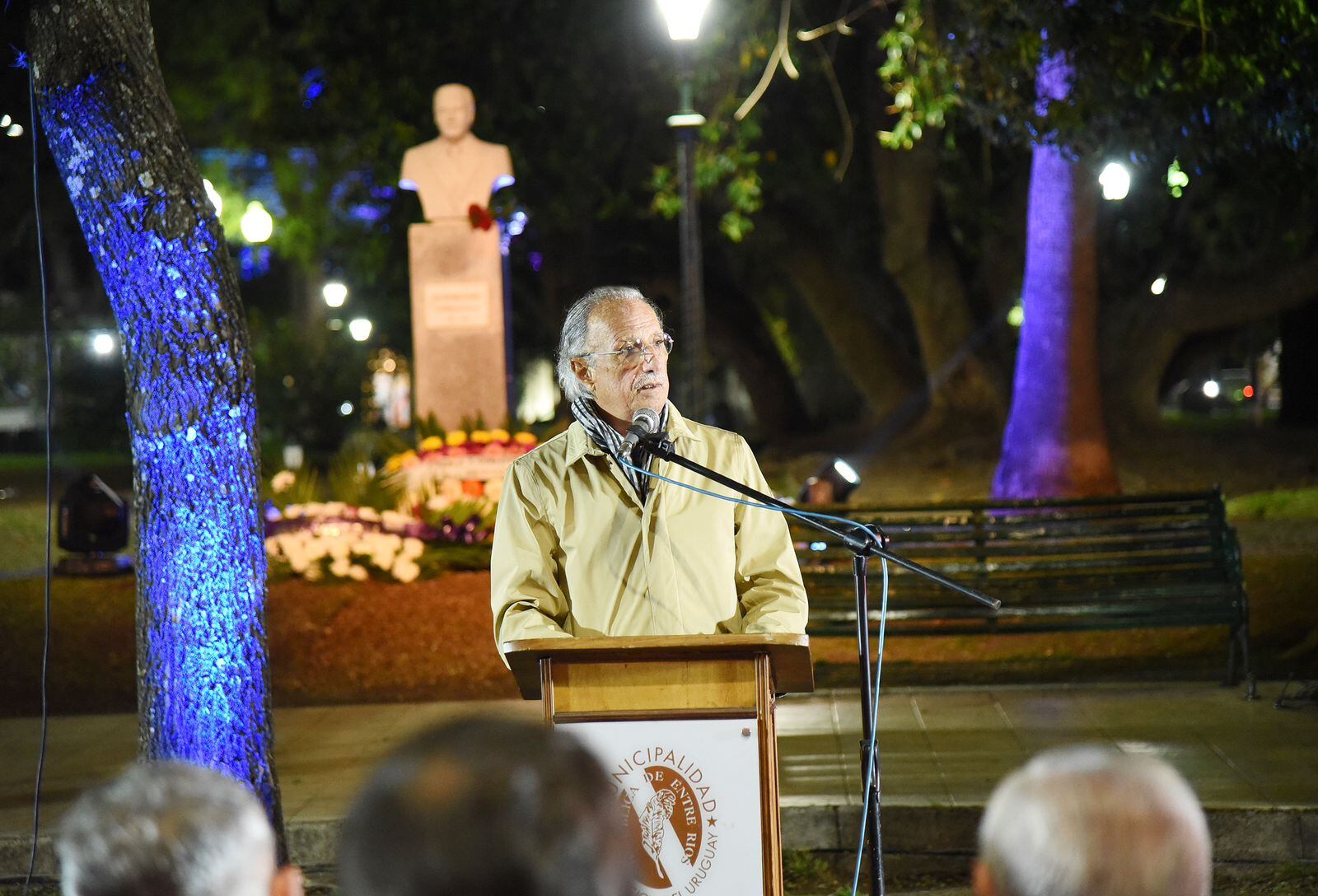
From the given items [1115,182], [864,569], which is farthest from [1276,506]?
[864,569]

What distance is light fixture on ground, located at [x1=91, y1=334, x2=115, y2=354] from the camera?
37875 mm

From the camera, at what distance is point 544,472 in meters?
4.36

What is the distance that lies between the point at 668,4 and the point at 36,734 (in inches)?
247

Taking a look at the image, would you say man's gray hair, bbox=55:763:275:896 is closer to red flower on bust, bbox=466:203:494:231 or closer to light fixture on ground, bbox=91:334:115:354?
red flower on bust, bbox=466:203:494:231

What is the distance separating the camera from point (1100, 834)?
73.2 inches

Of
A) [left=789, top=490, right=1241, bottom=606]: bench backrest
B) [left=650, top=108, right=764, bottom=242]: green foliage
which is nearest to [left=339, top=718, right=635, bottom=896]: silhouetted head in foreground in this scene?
[left=789, top=490, right=1241, bottom=606]: bench backrest

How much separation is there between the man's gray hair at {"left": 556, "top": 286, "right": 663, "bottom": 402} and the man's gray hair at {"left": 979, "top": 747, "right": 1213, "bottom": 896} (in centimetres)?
269

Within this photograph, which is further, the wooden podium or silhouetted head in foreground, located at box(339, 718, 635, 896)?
the wooden podium

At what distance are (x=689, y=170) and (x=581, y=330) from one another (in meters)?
7.09

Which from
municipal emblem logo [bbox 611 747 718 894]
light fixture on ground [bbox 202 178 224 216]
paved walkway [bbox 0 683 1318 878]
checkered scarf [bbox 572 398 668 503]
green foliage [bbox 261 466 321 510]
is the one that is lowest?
paved walkway [bbox 0 683 1318 878]

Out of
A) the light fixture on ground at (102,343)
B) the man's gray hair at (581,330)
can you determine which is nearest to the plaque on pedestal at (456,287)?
the man's gray hair at (581,330)

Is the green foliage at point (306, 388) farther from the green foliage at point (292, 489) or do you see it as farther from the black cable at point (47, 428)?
the black cable at point (47, 428)

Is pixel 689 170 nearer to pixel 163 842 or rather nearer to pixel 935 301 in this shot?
pixel 935 301

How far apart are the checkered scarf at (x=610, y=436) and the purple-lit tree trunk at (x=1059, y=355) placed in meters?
9.91
